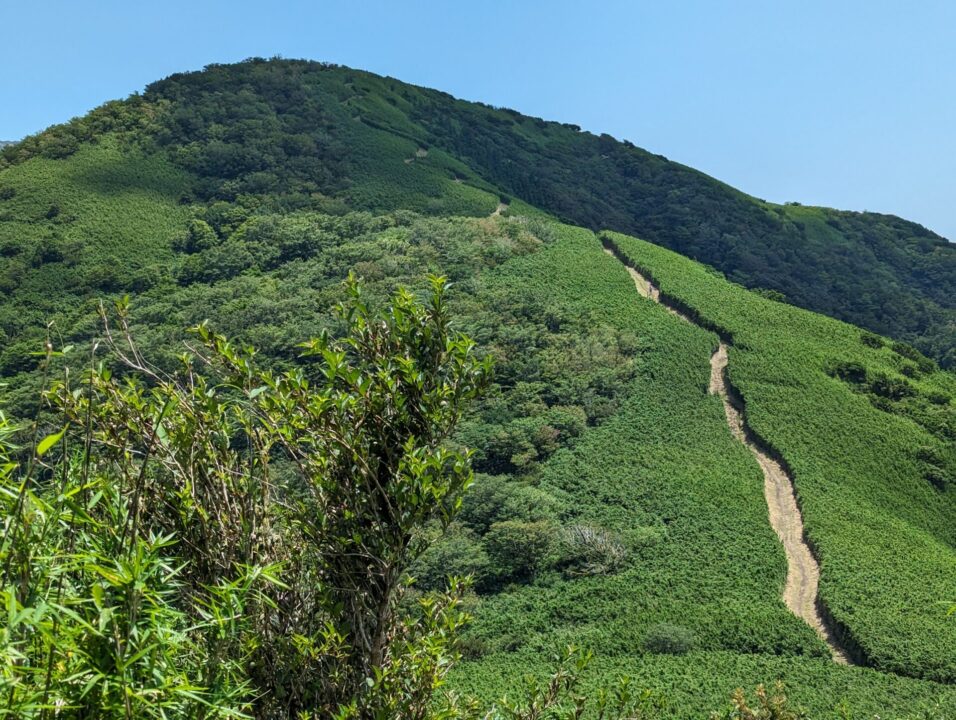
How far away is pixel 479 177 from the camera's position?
84.3 meters

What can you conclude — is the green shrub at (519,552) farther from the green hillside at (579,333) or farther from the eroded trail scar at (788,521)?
the eroded trail scar at (788,521)

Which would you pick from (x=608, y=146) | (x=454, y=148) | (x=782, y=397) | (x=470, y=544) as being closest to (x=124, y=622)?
(x=470, y=544)

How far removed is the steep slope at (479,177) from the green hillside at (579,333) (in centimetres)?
44

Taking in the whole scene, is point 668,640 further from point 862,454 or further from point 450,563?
point 862,454

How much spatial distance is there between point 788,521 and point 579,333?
63.1 ft

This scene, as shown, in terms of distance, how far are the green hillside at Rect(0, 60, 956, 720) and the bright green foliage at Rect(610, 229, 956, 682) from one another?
162 mm

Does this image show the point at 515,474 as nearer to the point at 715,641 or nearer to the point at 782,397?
the point at 715,641

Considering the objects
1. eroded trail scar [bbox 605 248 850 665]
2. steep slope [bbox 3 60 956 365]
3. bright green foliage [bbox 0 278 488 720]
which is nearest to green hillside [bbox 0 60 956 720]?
steep slope [bbox 3 60 956 365]

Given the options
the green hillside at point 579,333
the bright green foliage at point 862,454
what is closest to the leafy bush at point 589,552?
the green hillside at point 579,333

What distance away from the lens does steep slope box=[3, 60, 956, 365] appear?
7306 centimetres

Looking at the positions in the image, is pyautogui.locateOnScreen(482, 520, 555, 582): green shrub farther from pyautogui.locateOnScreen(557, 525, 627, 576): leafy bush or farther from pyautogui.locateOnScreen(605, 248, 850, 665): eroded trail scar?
pyautogui.locateOnScreen(605, 248, 850, 665): eroded trail scar

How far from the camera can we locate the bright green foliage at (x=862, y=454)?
26484mm

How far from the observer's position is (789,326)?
51188 mm

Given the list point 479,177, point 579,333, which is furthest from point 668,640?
point 479,177
